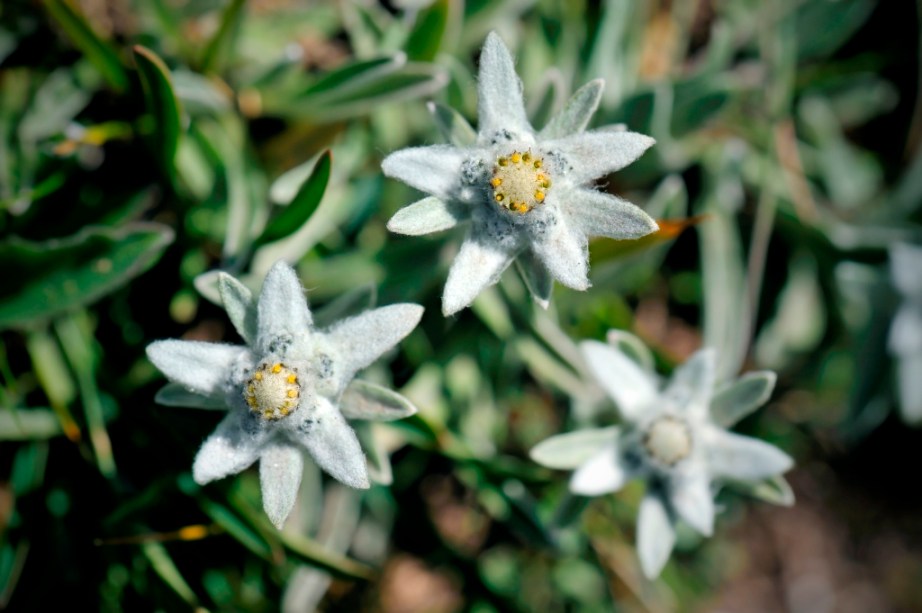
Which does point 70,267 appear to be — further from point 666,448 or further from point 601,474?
point 666,448

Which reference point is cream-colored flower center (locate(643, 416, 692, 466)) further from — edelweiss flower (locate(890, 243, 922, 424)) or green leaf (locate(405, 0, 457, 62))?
green leaf (locate(405, 0, 457, 62))

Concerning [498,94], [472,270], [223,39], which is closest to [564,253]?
[472,270]

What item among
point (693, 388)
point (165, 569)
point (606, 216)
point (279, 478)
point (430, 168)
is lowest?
point (165, 569)

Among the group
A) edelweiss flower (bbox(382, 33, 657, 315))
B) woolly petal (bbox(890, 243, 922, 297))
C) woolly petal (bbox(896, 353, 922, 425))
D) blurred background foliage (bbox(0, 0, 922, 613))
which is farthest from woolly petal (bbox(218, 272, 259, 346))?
woolly petal (bbox(896, 353, 922, 425))

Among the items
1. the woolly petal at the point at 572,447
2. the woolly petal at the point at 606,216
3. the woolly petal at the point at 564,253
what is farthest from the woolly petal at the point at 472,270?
the woolly petal at the point at 572,447

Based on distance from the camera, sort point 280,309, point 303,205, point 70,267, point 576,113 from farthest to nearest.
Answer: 1. point 70,267
2. point 303,205
3. point 576,113
4. point 280,309

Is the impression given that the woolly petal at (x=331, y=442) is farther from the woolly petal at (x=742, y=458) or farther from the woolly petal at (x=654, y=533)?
the woolly petal at (x=742, y=458)
